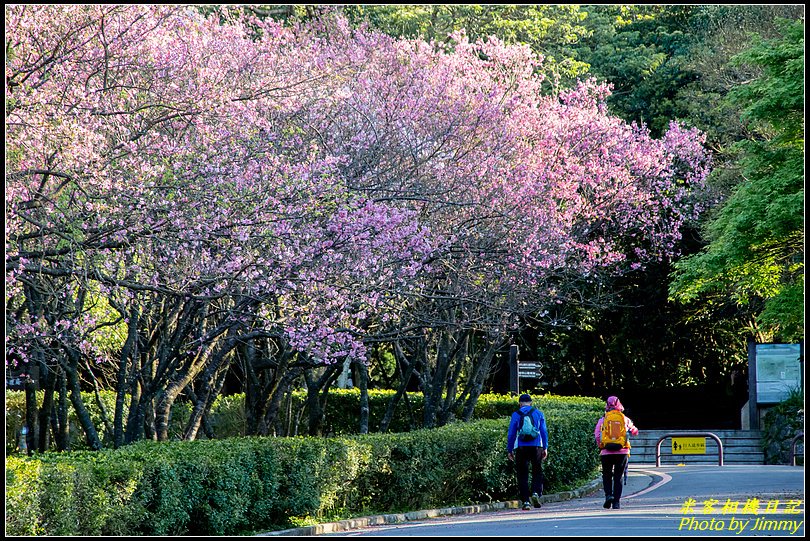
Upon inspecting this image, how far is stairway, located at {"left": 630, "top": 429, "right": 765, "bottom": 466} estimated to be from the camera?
94.3 feet

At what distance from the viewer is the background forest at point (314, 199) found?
1145 centimetres

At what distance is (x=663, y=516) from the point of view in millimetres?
13430

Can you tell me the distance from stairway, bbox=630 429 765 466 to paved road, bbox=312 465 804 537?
9.44 m

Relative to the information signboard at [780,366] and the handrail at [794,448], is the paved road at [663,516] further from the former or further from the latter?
the information signboard at [780,366]

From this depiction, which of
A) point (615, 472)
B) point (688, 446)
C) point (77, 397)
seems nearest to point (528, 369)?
point (615, 472)

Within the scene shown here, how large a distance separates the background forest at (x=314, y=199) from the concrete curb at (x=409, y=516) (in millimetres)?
2137

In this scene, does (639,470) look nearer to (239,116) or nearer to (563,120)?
(563,120)

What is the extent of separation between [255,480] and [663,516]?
16.8 feet

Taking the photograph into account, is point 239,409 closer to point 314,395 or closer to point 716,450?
point 314,395

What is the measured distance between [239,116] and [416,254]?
4214 millimetres

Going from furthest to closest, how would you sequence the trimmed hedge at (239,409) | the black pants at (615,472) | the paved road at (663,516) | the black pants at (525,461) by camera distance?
the trimmed hedge at (239,409) < the black pants at (525,461) < the black pants at (615,472) < the paved road at (663,516)

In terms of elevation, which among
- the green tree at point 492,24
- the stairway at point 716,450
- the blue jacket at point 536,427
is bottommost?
the stairway at point 716,450

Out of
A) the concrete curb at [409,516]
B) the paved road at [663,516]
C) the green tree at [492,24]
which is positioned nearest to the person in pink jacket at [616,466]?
the paved road at [663,516]

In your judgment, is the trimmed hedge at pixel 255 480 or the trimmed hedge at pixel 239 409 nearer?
the trimmed hedge at pixel 255 480
